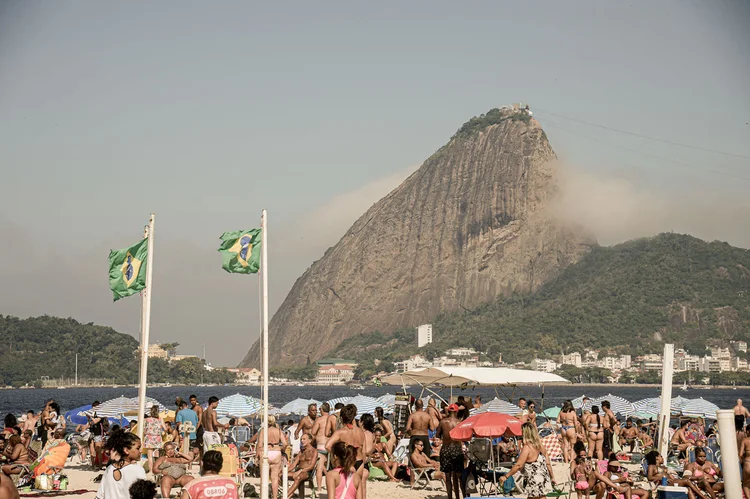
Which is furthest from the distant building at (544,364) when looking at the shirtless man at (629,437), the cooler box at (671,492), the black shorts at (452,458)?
the cooler box at (671,492)

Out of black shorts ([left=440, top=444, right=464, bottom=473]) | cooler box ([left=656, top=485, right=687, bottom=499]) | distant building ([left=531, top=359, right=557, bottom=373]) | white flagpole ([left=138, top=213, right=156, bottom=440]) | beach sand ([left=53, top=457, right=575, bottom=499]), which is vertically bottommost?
beach sand ([left=53, top=457, right=575, bottom=499])

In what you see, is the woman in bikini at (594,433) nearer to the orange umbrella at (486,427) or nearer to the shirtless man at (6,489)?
the orange umbrella at (486,427)

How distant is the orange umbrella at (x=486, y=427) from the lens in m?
12.4

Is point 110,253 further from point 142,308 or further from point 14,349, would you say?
point 14,349

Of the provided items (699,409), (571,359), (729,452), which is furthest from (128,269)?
(571,359)

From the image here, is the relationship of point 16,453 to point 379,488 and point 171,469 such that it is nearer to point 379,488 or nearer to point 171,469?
point 171,469

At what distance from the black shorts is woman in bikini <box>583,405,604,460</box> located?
5434mm

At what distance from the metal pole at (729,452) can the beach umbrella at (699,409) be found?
51.6 feet

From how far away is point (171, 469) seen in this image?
12.4m

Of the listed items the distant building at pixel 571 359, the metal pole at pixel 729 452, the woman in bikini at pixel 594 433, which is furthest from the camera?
the distant building at pixel 571 359

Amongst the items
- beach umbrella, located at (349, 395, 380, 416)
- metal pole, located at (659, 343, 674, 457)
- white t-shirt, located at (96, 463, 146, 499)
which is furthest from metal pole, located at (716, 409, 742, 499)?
beach umbrella, located at (349, 395, 380, 416)

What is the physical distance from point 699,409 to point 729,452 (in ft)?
55.3

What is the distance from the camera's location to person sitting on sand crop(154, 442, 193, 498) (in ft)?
39.6

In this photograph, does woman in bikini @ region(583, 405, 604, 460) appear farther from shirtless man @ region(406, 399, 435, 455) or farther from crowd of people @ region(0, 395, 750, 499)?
shirtless man @ region(406, 399, 435, 455)
